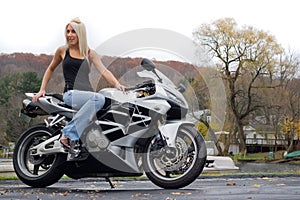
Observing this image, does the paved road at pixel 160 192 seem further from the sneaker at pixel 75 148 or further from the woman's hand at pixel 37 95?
the woman's hand at pixel 37 95

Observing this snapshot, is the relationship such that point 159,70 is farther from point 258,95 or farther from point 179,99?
point 258,95

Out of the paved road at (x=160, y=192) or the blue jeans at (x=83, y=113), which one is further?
the blue jeans at (x=83, y=113)

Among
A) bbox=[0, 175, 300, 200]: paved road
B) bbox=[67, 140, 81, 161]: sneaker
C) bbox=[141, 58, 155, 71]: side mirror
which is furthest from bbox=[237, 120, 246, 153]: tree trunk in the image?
bbox=[67, 140, 81, 161]: sneaker

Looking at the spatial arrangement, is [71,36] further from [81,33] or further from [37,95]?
[37,95]

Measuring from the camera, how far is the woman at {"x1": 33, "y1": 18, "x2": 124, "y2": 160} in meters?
5.09

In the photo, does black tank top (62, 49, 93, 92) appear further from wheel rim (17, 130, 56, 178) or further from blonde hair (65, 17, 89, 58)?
wheel rim (17, 130, 56, 178)

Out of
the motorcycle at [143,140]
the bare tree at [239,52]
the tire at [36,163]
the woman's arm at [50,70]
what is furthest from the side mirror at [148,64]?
the bare tree at [239,52]

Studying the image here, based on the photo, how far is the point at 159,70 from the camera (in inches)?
216

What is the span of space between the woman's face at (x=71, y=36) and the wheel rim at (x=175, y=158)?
1256mm

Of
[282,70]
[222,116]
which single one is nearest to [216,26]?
[282,70]

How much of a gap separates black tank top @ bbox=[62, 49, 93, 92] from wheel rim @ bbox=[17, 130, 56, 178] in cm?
61

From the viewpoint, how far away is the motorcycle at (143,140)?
509 cm

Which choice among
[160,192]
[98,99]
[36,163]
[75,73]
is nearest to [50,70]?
[75,73]

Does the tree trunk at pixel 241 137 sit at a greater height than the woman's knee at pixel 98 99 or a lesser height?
lesser
